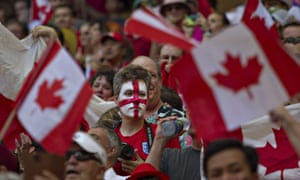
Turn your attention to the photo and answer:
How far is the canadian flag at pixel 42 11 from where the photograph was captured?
1689 centimetres

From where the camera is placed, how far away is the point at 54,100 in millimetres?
8492

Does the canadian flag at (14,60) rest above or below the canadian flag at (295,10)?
above

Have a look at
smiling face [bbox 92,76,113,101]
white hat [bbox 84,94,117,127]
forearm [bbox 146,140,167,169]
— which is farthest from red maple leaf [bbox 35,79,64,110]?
smiling face [bbox 92,76,113,101]

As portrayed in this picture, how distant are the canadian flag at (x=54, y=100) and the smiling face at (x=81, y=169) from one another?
524 millimetres

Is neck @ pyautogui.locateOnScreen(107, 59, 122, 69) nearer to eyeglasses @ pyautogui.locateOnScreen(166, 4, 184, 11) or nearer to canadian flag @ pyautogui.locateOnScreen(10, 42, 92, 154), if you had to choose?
eyeglasses @ pyautogui.locateOnScreen(166, 4, 184, 11)

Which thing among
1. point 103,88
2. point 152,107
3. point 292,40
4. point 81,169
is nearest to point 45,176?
point 81,169

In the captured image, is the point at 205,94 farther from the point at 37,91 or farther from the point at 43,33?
the point at 43,33

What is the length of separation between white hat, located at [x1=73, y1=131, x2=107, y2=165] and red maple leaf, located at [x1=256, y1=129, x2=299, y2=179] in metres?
1.88

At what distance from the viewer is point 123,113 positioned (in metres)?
10.9

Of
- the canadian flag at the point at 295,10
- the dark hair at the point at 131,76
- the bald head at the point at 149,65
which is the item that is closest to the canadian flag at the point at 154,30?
the dark hair at the point at 131,76

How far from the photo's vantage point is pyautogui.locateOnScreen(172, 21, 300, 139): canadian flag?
26.9ft

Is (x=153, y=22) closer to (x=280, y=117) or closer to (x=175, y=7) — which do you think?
(x=280, y=117)

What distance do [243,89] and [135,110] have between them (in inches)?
106

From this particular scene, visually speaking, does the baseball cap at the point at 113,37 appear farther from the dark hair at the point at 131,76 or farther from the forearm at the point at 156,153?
the forearm at the point at 156,153
